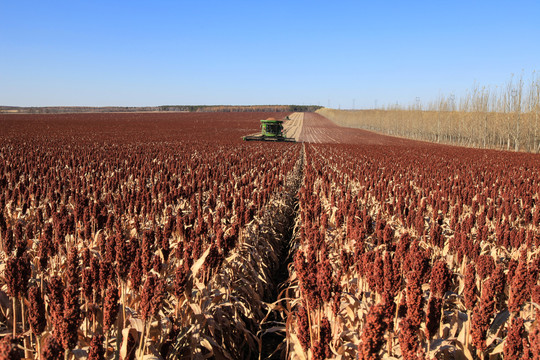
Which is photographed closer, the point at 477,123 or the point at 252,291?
the point at 252,291

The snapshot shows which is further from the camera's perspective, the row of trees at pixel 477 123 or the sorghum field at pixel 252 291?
the row of trees at pixel 477 123

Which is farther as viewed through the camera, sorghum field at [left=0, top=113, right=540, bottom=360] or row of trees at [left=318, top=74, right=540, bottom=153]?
row of trees at [left=318, top=74, right=540, bottom=153]

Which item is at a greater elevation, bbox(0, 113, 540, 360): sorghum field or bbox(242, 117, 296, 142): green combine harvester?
bbox(242, 117, 296, 142): green combine harvester

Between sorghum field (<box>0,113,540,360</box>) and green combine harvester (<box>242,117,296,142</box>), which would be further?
green combine harvester (<box>242,117,296,142</box>)

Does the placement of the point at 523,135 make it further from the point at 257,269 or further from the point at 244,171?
the point at 257,269

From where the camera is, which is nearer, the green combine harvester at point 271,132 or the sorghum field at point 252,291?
the sorghum field at point 252,291

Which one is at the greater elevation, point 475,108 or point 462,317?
point 475,108

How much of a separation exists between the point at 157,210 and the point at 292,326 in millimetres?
4087

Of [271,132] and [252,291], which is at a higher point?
[271,132]

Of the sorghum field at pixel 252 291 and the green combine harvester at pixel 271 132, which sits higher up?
the green combine harvester at pixel 271 132

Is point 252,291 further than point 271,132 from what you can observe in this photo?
No

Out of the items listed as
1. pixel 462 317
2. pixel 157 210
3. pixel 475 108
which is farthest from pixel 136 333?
pixel 475 108

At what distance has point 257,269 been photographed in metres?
5.77

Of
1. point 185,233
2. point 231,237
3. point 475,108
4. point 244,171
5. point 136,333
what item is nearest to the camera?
point 136,333
